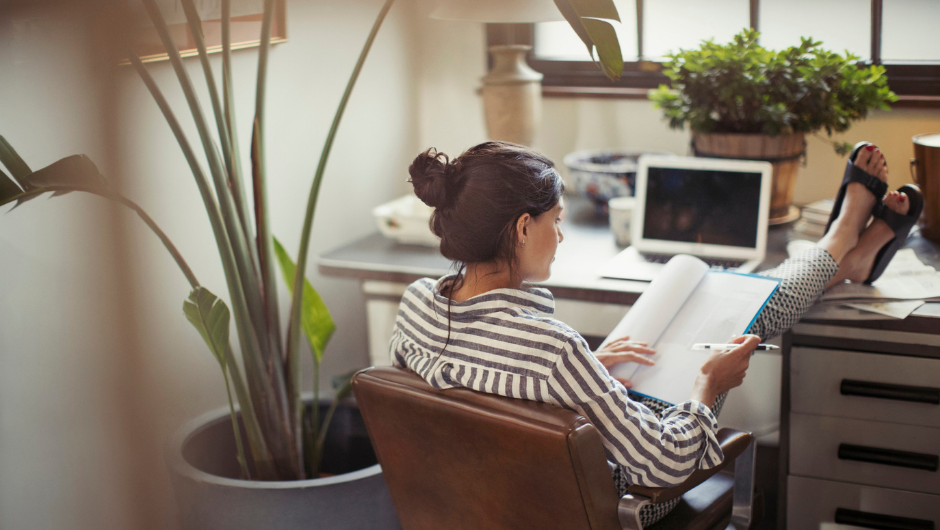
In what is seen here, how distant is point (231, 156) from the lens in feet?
4.30

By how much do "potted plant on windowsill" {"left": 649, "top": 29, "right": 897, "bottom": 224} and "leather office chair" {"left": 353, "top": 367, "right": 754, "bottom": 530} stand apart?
91 centimetres

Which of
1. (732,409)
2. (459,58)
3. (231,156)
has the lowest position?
(732,409)

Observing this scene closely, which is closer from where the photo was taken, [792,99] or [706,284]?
[706,284]

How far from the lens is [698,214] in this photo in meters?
1.80

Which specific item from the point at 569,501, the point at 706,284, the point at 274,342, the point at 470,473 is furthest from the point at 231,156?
the point at 706,284

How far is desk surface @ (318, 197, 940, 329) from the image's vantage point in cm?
162

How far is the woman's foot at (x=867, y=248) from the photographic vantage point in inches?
61.4

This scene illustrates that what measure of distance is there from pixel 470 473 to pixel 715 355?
0.43 m

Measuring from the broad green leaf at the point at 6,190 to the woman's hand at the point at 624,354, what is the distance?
2.93ft

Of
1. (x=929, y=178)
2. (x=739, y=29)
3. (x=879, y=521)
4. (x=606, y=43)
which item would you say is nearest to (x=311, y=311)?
(x=606, y=43)

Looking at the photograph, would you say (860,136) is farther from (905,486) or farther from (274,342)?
(274,342)

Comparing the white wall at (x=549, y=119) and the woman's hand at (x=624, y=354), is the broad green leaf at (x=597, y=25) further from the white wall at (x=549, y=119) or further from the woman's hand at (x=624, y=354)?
the white wall at (x=549, y=119)

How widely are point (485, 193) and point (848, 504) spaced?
1.01 meters

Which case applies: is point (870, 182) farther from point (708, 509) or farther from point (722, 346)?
point (708, 509)
